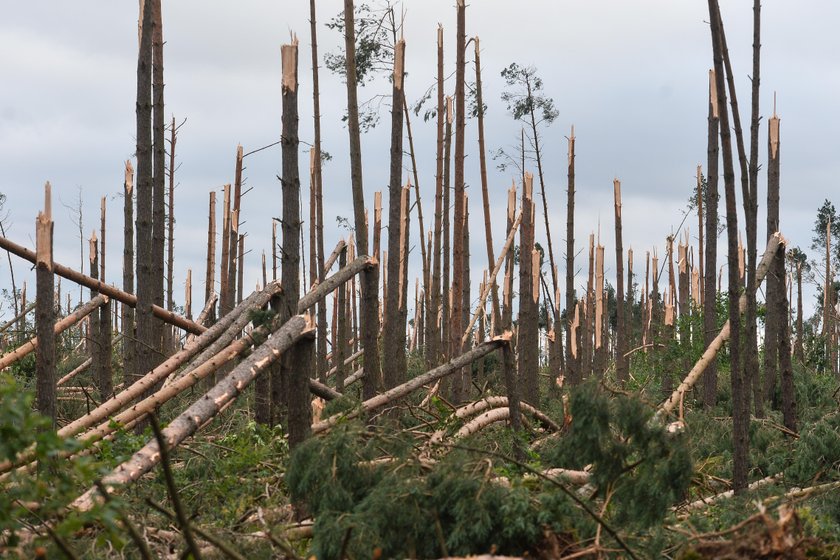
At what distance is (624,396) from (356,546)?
62.6 inches

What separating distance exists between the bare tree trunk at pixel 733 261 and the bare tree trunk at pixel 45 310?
499 cm

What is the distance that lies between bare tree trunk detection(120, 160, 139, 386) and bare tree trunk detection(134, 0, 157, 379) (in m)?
0.23

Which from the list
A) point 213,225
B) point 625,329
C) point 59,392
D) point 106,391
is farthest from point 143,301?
point 625,329

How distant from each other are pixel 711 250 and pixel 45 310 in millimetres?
7708

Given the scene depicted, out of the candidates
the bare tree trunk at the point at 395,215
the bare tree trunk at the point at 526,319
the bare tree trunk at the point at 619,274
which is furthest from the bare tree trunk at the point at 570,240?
the bare tree trunk at the point at 395,215

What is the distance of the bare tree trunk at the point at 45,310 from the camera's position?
724cm

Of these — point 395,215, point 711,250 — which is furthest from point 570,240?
point 395,215

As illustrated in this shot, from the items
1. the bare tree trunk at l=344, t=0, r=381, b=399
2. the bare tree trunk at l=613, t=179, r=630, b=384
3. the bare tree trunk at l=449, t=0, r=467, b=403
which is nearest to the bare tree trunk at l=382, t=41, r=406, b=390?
the bare tree trunk at l=344, t=0, r=381, b=399

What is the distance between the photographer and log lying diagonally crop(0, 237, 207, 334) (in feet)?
27.5

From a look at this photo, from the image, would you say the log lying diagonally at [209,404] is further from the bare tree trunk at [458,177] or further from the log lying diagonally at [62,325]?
the bare tree trunk at [458,177]

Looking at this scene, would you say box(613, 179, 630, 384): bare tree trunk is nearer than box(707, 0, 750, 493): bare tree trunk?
No

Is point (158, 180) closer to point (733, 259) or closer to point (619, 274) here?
point (733, 259)

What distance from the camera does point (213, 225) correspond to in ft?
66.6

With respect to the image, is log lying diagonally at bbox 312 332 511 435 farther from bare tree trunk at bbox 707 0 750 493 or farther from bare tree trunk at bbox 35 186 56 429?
bare tree trunk at bbox 35 186 56 429
